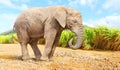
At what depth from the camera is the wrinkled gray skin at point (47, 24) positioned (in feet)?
29.6

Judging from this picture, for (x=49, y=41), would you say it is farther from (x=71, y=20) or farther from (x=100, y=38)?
(x=100, y=38)

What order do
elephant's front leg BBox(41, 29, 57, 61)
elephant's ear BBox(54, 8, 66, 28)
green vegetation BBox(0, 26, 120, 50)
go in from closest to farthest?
1. elephant's ear BBox(54, 8, 66, 28)
2. elephant's front leg BBox(41, 29, 57, 61)
3. green vegetation BBox(0, 26, 120, 50)

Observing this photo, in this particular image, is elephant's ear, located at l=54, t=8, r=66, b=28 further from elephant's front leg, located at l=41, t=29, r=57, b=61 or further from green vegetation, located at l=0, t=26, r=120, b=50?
green vegetation, located at l=0, t=26, r=120, b=50

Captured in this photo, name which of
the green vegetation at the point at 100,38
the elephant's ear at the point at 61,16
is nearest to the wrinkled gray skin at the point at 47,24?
the elephant's ear at the point at 61,16

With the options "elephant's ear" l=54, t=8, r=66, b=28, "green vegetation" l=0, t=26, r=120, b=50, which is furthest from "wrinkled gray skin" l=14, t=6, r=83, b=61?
"green vegetation" l=0, t=26, r=120, b=50

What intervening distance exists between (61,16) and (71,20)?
285 millimetres

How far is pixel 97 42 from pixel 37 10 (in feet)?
17.3

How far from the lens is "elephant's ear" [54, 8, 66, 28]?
29.3ft

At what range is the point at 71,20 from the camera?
9.04 metres

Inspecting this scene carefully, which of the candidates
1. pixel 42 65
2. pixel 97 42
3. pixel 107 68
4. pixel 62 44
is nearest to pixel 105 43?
pixel 97 42

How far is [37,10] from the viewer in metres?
9.35

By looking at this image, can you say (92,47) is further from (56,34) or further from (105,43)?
(56,34)

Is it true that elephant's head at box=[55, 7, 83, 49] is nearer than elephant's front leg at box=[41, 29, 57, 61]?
Yes

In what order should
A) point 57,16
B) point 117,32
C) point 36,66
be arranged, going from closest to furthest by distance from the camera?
A: point 36,66, point 57,16, point 117,32
